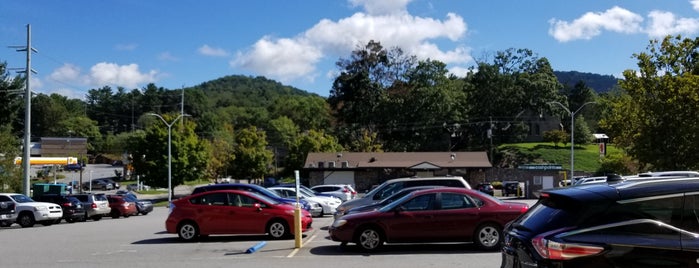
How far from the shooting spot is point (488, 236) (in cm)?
1356

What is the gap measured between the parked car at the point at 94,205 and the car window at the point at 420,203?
24.0 metres

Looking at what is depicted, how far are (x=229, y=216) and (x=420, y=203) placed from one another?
5946mm

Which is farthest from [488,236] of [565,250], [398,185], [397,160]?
[397,160]

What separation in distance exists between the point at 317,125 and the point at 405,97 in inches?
1158

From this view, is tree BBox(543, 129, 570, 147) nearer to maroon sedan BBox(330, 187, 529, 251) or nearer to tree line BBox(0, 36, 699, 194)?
tree line BBox(0, 36, 699, 194)

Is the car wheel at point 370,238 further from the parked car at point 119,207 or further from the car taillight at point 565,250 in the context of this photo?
the parked car at point 119,207

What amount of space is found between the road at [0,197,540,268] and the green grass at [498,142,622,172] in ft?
229

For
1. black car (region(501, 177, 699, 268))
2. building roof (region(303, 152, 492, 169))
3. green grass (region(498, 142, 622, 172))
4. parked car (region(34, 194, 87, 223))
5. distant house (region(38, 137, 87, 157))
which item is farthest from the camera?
green grass (region(498, 142, 622, 172))

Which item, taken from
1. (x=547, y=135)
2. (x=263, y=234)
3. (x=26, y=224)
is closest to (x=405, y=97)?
(x=547, y=135)

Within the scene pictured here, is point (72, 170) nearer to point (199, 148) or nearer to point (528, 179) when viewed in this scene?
point (199, 148)

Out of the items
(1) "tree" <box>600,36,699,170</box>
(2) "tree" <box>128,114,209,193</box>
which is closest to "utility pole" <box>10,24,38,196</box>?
(2) "tree" <box>128,114,209,193</box>

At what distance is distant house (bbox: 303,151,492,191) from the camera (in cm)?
6384

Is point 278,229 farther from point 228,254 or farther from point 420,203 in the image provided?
point 420,203

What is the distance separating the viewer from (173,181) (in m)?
58.3
